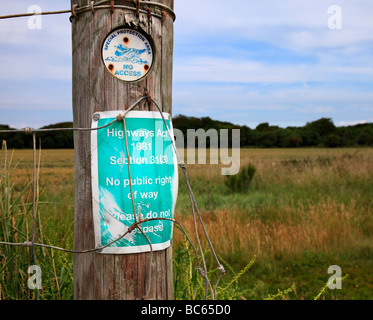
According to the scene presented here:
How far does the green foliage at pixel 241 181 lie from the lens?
9750mm

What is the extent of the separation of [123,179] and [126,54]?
1.78 ft

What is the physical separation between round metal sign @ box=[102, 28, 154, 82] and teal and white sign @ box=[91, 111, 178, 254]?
7.0 inches

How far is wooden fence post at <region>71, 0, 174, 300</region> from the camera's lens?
1.53 meters

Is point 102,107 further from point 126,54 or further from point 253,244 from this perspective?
point 253,244

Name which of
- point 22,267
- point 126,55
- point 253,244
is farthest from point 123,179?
point 253,244

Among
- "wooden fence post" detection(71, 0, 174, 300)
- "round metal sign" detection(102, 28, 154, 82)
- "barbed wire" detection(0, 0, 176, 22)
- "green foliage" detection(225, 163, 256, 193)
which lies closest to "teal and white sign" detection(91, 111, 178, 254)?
"wooden fence post" detection(71, 0, 174, 300)

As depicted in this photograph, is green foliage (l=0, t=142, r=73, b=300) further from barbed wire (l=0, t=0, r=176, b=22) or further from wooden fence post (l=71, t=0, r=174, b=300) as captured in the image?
barbed wire (l=0, t=0, r=176, b=22)

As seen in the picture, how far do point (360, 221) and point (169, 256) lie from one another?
197 inches

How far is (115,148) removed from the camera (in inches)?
60.1

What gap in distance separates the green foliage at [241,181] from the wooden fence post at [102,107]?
8.22 meters

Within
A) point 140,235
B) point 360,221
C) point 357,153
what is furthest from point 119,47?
point 357,153

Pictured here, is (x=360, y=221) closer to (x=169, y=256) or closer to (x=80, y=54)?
(x=169, y=256)

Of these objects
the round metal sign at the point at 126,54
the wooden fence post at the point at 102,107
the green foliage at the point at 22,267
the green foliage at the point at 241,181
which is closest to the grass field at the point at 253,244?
the green foliage at the point at 22,267
